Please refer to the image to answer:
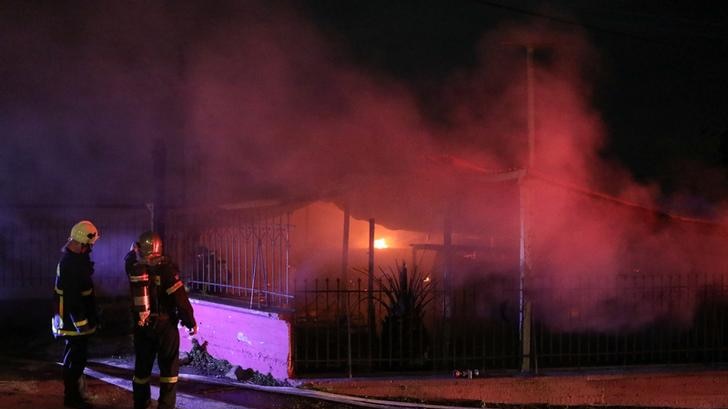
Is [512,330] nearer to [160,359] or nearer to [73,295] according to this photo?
[160,359]

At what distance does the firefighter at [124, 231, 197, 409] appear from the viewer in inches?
217

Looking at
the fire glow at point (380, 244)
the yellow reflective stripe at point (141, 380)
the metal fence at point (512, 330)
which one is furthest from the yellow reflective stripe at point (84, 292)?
the fire glow at point (380, 244)

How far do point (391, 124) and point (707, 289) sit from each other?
5.04 metres

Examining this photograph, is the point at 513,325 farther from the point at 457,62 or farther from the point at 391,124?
the point at 457,62

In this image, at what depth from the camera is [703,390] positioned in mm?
7559

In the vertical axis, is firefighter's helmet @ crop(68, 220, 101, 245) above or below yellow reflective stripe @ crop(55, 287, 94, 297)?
above

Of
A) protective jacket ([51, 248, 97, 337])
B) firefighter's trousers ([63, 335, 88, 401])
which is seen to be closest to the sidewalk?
firefighter's trousers ([63, 335, 88, 401])

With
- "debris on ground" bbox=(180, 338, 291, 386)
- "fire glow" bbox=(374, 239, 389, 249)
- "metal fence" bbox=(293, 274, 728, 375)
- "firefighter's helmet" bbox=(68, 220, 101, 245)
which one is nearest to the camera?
"firefighter's helmet" bbox=(68, 220, 101, 245)

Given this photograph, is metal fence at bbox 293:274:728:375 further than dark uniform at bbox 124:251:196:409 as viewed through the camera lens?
Yes

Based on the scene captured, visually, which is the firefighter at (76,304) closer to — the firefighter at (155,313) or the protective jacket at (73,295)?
the protective jacket at (73,295)

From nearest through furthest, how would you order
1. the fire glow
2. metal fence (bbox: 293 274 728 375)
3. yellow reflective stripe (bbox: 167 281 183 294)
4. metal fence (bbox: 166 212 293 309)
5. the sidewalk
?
1. yellow reflective stripe (bbox: 167 281 183 294)
2. the sidewalk
3. metal fence (bbox: 293 274 728 375)
4. metal fence (bbox: 166 212 293 309)
5. the fire glow

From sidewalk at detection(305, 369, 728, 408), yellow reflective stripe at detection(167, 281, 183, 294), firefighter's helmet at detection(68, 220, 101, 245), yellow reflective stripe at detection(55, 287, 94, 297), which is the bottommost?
sidewalk at detection(305, 369, 728, 408)

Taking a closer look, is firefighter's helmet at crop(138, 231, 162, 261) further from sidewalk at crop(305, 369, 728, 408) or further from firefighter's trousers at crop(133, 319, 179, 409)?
sidewalk at crop(305, 369, 728, 408)

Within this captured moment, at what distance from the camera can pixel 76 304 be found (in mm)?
5824
